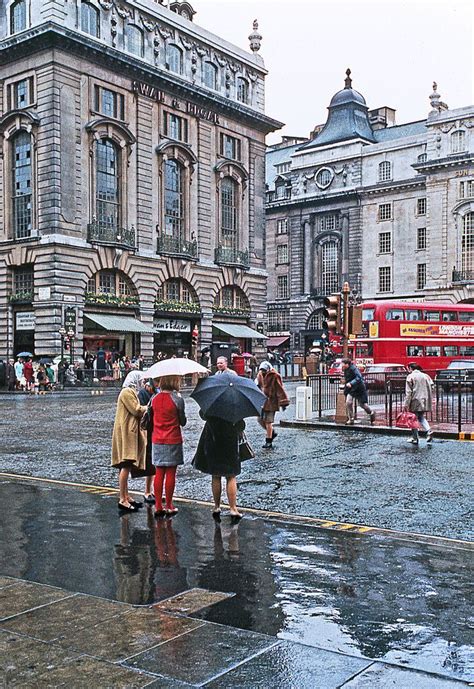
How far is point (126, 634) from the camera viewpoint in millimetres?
5137

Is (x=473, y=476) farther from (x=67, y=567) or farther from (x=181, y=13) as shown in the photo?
(x=181, y=13)

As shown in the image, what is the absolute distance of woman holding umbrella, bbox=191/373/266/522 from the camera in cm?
851

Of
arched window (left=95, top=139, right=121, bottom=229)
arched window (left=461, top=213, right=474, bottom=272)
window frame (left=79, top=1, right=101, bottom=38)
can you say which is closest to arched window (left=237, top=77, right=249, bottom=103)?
arched window (left=95, top=139, right=121, bottom=229)

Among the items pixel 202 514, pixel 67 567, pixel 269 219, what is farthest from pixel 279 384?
pixel 269 219

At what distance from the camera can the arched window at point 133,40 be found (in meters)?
46.0

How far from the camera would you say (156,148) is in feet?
158

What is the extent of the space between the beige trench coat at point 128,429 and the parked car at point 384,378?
11918 mm

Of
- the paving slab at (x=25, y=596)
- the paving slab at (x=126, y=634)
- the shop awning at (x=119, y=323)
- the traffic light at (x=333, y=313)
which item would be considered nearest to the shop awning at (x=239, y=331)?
the shop awning at (x=119, y=323)

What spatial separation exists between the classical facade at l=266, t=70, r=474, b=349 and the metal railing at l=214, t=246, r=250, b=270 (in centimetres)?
1886

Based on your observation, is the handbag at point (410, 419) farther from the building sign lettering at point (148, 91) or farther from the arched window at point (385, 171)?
the arched window at point (385, 171)

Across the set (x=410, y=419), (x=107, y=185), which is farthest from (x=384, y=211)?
(x=410, y=419)

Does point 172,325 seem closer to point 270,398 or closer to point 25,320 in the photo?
point 25,320

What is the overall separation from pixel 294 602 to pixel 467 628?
4.13ft

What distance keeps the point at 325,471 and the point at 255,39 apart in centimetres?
5053
